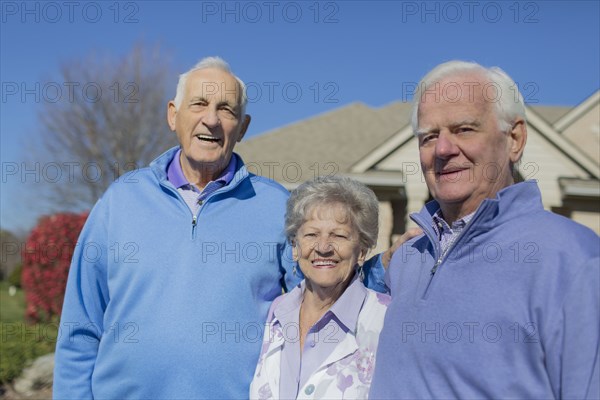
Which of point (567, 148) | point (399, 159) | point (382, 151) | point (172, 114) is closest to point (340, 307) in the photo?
point (172, 114)

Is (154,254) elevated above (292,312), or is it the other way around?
(154,254)

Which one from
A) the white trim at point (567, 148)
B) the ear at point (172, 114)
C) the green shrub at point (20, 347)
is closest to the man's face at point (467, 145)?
the ear at point (172, 114)

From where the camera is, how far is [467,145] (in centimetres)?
272

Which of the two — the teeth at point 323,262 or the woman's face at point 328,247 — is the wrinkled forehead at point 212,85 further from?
the teeth at point 323,262

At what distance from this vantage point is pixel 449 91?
A: 2.80m

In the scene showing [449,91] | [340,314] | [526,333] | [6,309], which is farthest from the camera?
[6,309]

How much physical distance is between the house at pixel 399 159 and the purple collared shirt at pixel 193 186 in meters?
9.01

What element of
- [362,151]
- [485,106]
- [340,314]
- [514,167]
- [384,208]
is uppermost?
[362,151]

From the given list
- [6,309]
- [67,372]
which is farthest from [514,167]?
[6,309]

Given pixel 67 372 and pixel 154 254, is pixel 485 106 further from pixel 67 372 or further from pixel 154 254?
pixel 67 372

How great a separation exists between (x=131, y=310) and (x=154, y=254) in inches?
11.6

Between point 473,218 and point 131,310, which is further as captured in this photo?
point 131,310

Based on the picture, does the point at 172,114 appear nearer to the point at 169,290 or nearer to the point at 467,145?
the point at 169,290

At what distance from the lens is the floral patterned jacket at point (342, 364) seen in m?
3.02
